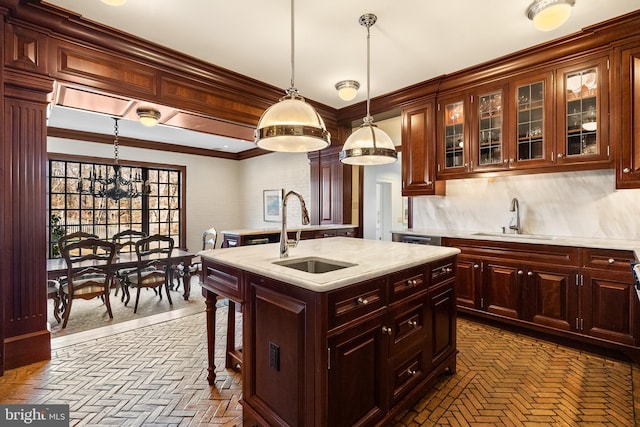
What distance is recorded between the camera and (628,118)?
2592mm

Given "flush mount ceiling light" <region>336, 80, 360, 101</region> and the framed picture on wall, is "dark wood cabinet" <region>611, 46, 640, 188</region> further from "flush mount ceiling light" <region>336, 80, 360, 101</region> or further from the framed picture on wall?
the framed picture on wall

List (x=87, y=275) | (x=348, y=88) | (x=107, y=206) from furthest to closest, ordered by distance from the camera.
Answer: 1. (x=107, y=206)
2. (x=87, y=275)
3. (x=348, y=88)

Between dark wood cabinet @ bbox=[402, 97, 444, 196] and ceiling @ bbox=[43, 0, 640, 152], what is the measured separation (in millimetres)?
451

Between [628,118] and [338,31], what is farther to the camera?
[338,31]

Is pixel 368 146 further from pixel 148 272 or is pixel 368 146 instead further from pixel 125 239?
pixel 125 239

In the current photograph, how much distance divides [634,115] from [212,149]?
7243 millimetres

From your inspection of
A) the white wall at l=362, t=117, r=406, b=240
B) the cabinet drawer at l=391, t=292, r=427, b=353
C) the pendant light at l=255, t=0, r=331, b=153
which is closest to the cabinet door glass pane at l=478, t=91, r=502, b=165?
the white wall at l=362, t=117, r=406, b=240

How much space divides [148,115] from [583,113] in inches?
174

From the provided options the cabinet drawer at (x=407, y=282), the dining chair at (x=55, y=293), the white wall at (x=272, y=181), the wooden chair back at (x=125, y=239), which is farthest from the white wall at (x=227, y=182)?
the cabinet drawer at (x=407, y=282)

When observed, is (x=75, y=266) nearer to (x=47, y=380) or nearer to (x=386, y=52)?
(x=47, y=380)

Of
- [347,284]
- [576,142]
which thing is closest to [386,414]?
[347,284]

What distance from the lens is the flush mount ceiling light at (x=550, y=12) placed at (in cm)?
218

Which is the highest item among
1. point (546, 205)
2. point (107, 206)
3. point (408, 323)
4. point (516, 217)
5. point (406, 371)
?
point (107, 206)

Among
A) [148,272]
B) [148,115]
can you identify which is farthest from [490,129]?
[148,272]
